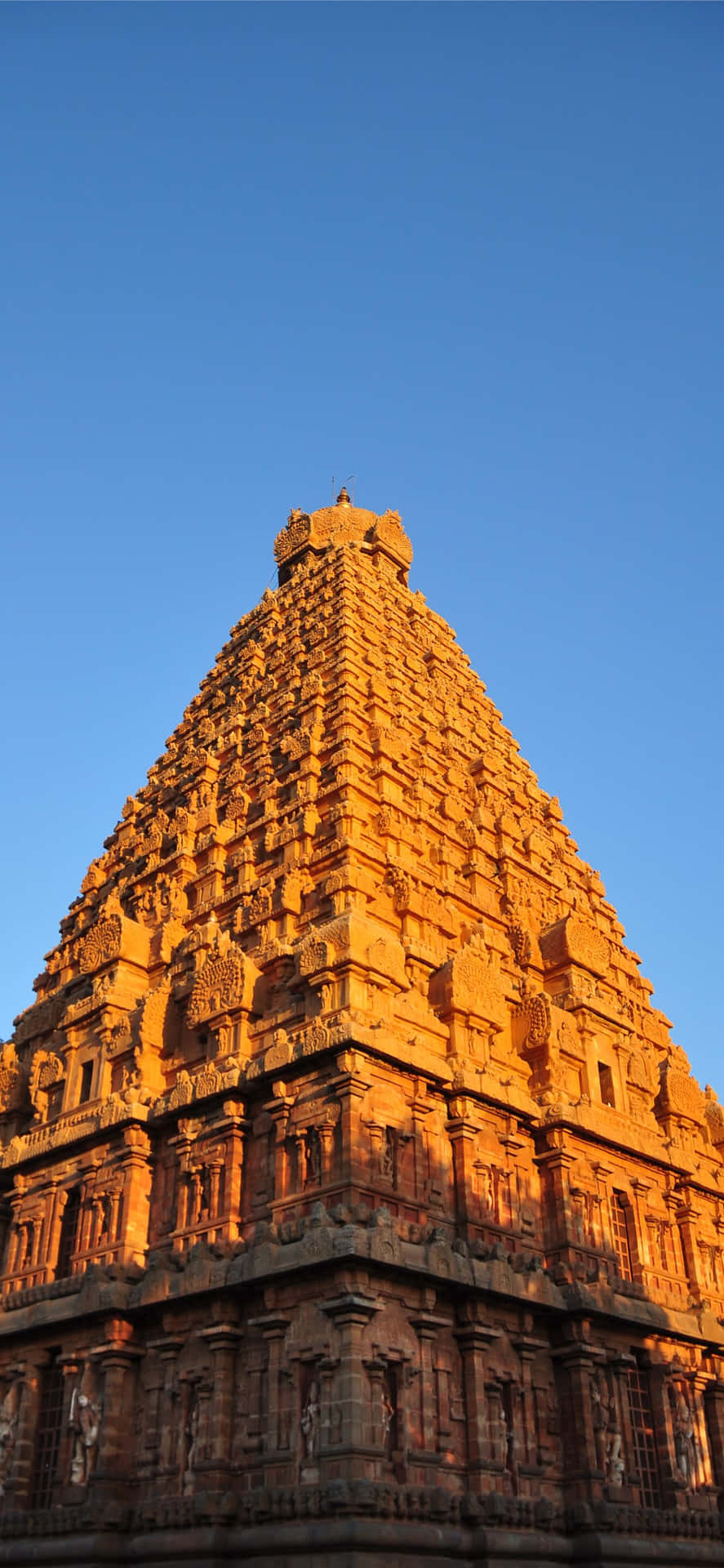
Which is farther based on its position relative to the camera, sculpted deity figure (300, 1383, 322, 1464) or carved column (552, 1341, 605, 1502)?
carved column (552, 1341, 605, 1502)

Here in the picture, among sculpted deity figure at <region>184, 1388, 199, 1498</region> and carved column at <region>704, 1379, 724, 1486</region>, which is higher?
carved column at <region>704, 1379, 724, 1486</region>

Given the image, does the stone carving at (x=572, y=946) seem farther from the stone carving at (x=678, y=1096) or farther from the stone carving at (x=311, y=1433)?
the stone carving at (x=311, y=1433)

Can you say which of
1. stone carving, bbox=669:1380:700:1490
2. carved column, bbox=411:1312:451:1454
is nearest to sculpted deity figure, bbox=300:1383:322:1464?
carved column, bbox=411:1312:451:1454

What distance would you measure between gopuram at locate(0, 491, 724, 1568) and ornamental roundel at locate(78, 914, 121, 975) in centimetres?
14

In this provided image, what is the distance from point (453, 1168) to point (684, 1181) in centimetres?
950

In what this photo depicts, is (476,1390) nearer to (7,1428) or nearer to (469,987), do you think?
(469,987)

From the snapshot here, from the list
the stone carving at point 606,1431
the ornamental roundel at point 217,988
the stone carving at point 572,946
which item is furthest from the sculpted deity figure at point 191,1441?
the stone carving at point 572,946

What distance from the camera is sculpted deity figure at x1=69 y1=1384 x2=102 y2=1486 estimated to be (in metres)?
26.9

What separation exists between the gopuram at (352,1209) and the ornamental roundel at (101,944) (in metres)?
0.14

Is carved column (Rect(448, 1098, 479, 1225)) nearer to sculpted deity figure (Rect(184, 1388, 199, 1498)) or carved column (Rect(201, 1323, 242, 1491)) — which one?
carved column (Rect(201, 1323, 242, 1491))

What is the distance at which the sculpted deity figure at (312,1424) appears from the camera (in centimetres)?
2325

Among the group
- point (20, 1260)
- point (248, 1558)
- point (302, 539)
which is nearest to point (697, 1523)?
point (248, 1558)

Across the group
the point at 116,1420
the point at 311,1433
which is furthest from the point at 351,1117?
the point at 116,1420

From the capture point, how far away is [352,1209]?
81.7 feet
